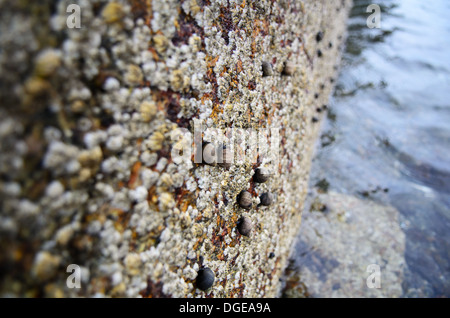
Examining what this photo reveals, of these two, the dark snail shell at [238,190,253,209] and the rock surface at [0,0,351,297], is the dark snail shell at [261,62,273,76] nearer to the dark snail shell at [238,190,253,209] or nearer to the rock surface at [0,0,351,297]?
the rock surface at [0,0,351,297]

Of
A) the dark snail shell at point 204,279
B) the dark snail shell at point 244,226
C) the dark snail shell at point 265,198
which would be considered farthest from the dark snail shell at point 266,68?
the dark snail shell at point 204,279

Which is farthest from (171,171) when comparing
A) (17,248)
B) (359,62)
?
(359,62)

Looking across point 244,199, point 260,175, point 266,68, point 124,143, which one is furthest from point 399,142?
point 124,143

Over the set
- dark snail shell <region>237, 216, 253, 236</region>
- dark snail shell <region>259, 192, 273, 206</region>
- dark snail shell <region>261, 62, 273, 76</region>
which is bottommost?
dark snail shell <region>237, 216, 253, 236</region>

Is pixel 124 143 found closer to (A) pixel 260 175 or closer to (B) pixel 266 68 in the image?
(A) pixel 260 175

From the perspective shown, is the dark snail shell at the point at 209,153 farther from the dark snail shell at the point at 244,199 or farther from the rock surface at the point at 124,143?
the dark snail shell at the point at 244,199

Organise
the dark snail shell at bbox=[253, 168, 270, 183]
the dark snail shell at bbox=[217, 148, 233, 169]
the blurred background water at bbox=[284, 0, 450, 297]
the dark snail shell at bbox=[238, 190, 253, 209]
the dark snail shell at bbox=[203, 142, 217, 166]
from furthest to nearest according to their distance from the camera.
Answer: the blurred background water at bbox=[284, 0, 450, 297]
the dark snail shell at bbox=[253, 168, 270, 183]
the dark snail shell at bbox=[238, 190, 253, 209]
the dark snail shell at bbox=[217, 148, 233, 169]
the dark snail shell at bbox=[203, 142, 217, 166]

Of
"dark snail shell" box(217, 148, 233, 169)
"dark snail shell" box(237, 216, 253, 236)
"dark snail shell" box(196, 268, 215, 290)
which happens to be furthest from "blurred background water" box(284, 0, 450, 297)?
"dark snail shell" box(217, 148, 233, 169)
